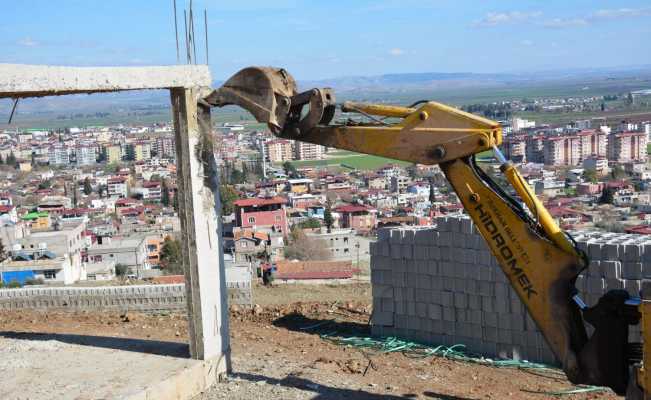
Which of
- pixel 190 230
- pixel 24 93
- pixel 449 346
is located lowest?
pixel 449 346

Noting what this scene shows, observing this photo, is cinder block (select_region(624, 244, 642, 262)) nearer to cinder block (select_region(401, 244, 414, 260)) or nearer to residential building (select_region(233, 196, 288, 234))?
cinder block (select_region(401, 244, 414, 260))

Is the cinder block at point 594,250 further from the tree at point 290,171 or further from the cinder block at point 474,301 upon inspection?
the tree at point 290,171

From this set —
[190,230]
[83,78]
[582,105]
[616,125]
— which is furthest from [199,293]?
[582,105]

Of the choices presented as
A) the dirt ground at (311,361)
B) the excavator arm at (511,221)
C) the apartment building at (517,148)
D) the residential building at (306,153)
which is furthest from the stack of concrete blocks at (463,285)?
the residential building at (306,153)

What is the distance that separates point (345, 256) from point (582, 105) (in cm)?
11248

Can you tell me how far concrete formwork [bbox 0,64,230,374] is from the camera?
7.39 meters

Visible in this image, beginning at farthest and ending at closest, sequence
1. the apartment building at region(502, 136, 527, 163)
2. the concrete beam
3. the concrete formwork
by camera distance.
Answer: the apartment building at region(502, 136, 527, 163) < the concrete formwork < the concrete beam

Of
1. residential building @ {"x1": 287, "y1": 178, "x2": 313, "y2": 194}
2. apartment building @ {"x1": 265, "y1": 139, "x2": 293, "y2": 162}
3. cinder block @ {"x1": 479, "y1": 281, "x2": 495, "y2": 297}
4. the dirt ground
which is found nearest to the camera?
the dirt ground

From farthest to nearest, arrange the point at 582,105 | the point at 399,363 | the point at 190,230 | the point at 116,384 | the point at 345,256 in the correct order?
the point at 582,105 → the point at 345,256 → the point at 399,363 → the point at 190,230 → the point at 116,384

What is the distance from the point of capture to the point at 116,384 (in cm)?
718

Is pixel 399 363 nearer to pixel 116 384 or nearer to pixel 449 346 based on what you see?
pixel 449 346

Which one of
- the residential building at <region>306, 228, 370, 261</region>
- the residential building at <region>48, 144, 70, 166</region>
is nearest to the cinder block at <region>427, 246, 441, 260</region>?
the residential building at <region>306, 228, 370, 261</region>

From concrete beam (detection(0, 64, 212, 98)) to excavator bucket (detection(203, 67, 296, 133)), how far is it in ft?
1.49

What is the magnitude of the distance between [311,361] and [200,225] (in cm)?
198
